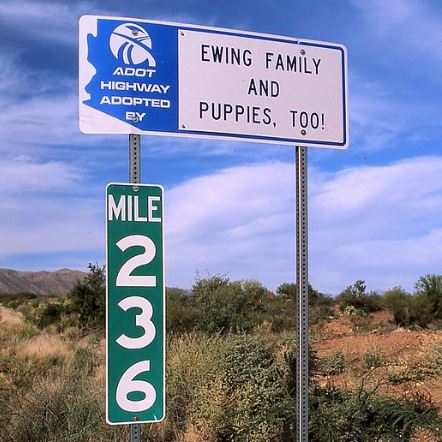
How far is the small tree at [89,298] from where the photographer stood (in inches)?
867

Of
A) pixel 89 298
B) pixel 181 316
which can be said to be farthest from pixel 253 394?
pixel 89 298

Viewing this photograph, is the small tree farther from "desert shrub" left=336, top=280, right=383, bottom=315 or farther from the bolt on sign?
the bolt on sign

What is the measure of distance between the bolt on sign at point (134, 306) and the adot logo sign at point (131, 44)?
0.76m

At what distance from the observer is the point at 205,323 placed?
16.2m

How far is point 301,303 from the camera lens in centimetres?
446

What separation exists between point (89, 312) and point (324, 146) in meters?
18.7

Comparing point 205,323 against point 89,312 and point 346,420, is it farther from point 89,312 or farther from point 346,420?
point 346,420

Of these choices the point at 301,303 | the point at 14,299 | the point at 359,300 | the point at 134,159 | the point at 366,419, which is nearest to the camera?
the point at 134,159

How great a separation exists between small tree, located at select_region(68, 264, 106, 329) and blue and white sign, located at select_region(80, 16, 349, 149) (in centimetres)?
1818

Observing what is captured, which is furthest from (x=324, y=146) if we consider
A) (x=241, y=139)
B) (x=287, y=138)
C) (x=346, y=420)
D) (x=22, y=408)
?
(x=22, y=408)

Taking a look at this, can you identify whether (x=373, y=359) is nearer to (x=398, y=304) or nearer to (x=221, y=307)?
(x=221, y=307)

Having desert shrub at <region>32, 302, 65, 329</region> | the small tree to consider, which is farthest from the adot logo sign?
desert shrub at <region>32, 302, 65, 329</region>

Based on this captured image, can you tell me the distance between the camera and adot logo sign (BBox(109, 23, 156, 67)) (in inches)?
154

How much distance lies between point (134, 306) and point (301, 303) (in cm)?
125
